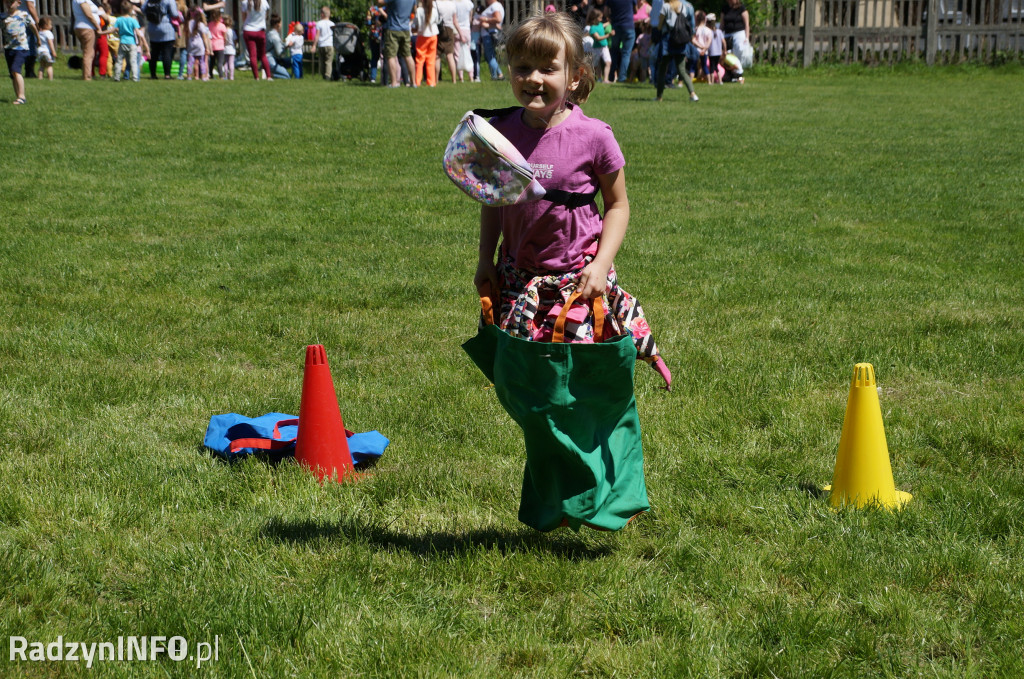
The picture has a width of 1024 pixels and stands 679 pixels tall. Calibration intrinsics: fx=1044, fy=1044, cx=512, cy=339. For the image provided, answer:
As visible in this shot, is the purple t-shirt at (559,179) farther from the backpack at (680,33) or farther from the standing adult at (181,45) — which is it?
the standing adult at (181,45)

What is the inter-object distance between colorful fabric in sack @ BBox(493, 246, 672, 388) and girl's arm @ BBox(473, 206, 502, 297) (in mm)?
72

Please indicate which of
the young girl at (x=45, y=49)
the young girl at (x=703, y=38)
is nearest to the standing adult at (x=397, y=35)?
the young girl at (x=703, y=38)

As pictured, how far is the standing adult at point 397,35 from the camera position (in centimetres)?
2119

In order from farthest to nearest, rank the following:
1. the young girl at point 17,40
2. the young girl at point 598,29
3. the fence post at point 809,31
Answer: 1. the fence post at point 809,31
2. the young girl at point 598,29
3. the young girl at point 17,40

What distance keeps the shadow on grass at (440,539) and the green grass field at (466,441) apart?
0.02m

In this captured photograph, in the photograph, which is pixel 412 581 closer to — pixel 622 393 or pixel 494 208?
pixel 622 393

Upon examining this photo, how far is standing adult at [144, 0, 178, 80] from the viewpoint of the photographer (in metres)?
23.0

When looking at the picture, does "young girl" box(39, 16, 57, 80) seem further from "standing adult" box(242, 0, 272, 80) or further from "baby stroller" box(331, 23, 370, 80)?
"baby stroller" box(331, 23, 370, 80)

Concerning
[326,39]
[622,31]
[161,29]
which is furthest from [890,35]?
[161,29]

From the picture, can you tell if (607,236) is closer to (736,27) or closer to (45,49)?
(45,49)

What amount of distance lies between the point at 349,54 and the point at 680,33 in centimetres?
1014

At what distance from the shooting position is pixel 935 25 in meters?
28.1

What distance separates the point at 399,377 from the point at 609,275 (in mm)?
2119

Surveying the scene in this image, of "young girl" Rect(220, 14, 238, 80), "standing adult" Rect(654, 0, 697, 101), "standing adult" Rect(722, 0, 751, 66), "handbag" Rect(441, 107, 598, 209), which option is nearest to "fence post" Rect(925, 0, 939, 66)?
"standing adult" Rect(722, 0, 751, 66)
